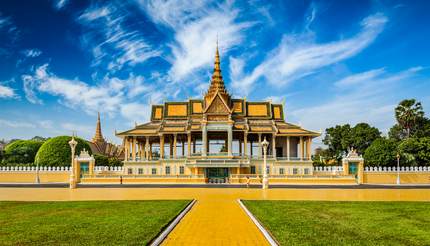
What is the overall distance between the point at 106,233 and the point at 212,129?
38525 millimetres

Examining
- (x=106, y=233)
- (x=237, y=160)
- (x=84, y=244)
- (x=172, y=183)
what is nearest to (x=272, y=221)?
(x=106, y=233)

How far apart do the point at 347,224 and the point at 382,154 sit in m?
39.3

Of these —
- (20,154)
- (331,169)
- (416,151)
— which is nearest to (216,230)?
(331,169)

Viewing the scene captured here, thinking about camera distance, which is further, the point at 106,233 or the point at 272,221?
the point at 272,221

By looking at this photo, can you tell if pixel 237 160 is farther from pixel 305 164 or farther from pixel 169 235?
pixel 169 235

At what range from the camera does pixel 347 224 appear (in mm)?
12539

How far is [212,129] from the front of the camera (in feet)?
160

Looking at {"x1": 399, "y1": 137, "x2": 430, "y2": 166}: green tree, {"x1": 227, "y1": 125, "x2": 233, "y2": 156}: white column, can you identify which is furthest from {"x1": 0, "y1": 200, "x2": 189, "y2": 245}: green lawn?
{"x1": 399, "y1": 137, "x2": 430, "y2": 166}: green tree

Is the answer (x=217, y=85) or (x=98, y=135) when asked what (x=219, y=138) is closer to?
(x=217, y=85)

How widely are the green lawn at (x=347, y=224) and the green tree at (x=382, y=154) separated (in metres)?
32.1

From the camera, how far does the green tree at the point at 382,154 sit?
1869 inches

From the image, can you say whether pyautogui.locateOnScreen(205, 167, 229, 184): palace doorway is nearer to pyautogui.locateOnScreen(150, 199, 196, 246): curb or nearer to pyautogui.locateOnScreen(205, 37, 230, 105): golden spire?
pyautogui.locateOnScreen(205, 37, 230, 105): golden spire

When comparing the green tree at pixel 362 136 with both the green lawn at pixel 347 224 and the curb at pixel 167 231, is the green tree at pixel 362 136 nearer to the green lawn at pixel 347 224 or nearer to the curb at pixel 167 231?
the green lawn at pixel 347 224

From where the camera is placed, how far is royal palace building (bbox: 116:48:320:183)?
1773 inches
